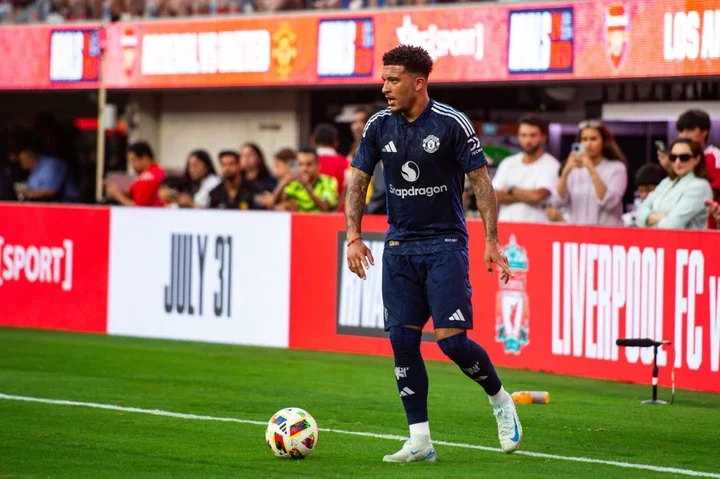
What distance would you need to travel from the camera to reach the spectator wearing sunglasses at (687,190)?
12938mm

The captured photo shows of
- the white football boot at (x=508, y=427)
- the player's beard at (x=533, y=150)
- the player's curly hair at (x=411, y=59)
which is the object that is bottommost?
the white football boot at (x=508, y=427)

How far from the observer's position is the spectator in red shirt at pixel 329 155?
1706 cm

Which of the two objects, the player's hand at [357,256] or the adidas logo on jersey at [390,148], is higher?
the adidas logo on jersey at [390,148]

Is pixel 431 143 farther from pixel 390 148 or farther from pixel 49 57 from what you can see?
pixel 49 57

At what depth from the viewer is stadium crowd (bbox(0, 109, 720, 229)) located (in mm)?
13109

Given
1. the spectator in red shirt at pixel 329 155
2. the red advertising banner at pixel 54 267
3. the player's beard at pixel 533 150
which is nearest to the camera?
the player's beard at pixel 533 150

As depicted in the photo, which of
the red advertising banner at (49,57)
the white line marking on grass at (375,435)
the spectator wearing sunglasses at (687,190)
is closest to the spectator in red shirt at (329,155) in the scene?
the spectator wearing sunglasses at (687,190)

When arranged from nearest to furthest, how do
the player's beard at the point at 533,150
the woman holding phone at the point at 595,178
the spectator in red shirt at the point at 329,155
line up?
the woman holding phone at the point at 595,178 < the player's beard at the point at 533,150 < the spectator in red shirt at the point at 329,155

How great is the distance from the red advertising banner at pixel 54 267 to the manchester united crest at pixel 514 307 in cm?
515

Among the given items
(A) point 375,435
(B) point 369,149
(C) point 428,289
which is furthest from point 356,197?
(A) point 375,435

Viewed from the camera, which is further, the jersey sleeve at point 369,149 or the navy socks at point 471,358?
the jersey sleeve at point 369,149

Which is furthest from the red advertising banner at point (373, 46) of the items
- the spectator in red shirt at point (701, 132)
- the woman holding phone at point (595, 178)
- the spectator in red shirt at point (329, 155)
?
the spectator in red shirt at point (701, 132)

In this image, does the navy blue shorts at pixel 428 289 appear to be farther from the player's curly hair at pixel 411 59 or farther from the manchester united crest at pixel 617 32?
the manchester united crest at pixel 617 32

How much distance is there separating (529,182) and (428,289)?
6.33 m
